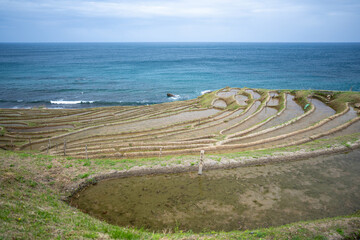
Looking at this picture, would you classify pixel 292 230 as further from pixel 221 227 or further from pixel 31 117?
pixel 31 117

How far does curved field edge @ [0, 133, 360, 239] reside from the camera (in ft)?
35.9

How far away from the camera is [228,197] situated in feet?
56.2

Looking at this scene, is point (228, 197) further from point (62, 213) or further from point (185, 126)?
point (185, 126)

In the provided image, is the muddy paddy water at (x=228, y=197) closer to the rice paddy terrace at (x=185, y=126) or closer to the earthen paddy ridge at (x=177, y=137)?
the earthen paddy ridge at (x=177, y=137)

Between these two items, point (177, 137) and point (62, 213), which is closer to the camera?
point (62, 213)

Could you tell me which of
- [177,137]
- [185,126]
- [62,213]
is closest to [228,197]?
[62,213]

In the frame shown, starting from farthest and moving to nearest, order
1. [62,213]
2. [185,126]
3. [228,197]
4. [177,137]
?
1. [185,126]
2. [177,137]
3. [228,197]
4. [62,213]

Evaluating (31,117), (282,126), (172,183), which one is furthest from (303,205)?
(31,117)

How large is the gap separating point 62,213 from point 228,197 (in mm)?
12078

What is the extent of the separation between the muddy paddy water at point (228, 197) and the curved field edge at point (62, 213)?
4.05ft

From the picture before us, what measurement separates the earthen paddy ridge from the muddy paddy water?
4.23ft

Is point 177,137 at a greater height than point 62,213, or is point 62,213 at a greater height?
point 62,213

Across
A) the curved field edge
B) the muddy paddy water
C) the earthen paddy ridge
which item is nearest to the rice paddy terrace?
the earthen paddy ridge

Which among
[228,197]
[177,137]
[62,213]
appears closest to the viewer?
[62,213]
